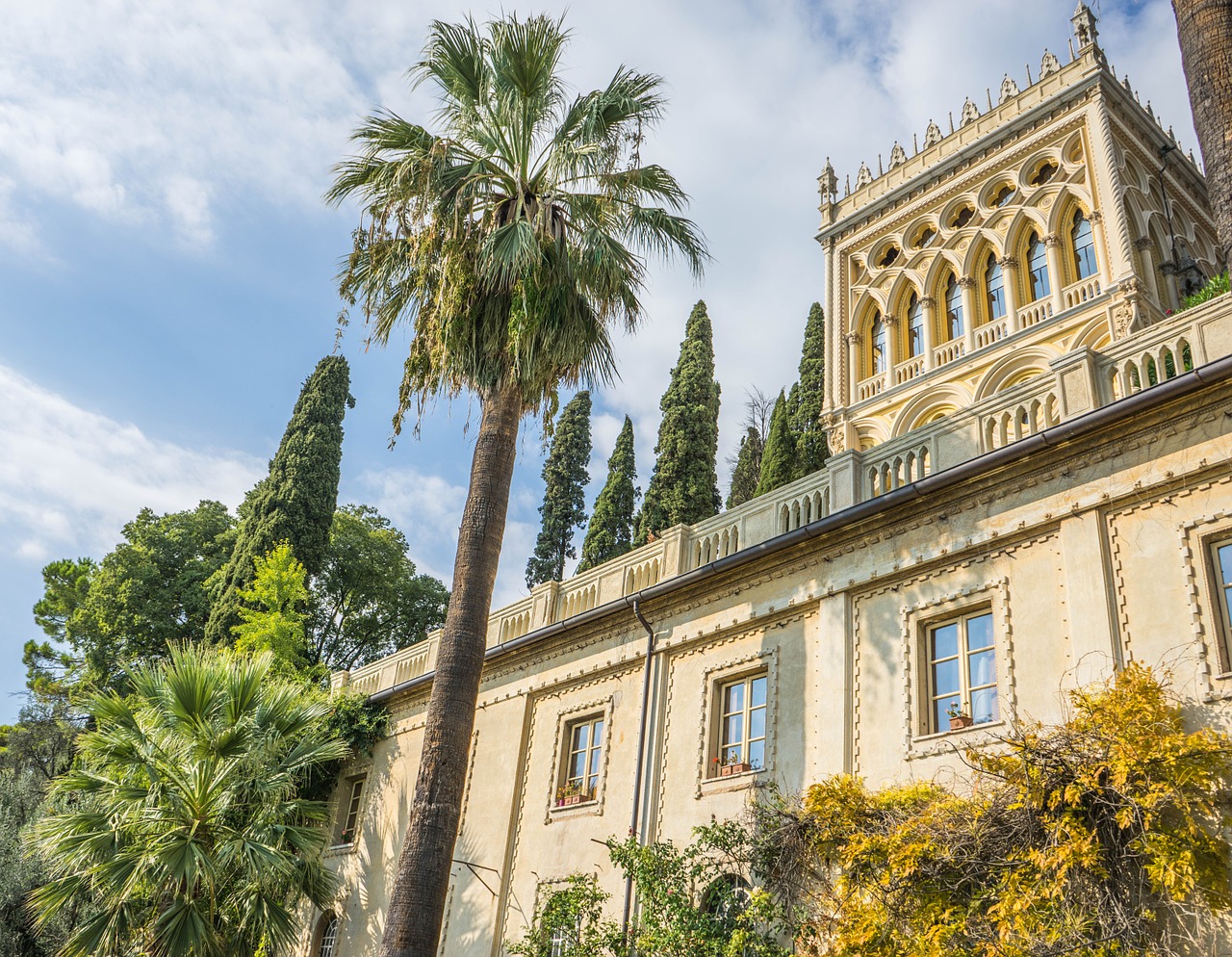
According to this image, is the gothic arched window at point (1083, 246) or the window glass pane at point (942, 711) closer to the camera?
the window glass pane at point (942, 711)

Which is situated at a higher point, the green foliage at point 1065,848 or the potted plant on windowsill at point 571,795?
the potted plant on windowsill at point 571,795

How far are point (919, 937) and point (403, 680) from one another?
13.2m

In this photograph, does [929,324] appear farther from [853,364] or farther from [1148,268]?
[1148,268]

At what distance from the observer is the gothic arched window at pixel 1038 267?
22453 mm

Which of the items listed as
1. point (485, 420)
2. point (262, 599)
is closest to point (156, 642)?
point (262, 599)

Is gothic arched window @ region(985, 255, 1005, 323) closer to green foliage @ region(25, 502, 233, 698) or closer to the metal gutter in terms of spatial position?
the metal gutter

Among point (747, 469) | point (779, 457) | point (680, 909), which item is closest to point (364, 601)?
point (747, 469)

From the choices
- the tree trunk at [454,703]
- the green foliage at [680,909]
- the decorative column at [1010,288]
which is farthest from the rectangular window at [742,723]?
the decorative column at [1010,288]

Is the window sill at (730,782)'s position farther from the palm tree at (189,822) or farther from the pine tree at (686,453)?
the pine tree at (686,453)

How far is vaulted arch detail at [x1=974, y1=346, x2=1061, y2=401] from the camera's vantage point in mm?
21797

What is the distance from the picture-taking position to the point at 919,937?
999cm

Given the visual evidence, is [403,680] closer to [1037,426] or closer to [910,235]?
[1037,426]

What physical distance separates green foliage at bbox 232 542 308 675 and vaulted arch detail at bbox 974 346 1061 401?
15858 millimetres

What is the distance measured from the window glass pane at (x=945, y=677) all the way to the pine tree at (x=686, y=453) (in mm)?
17626
